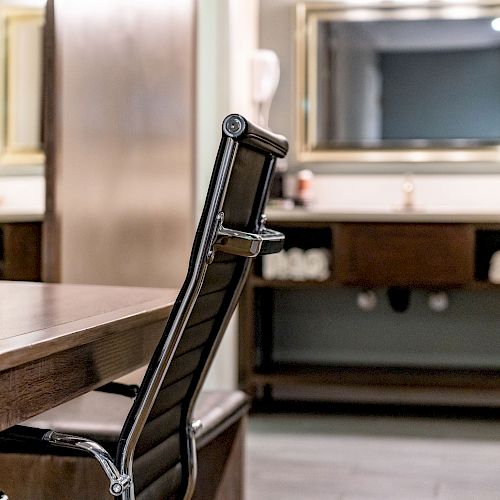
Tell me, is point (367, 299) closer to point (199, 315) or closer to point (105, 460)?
point (199, 315)

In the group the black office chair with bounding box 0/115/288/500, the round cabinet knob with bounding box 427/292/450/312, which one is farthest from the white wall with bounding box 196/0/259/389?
the black office chair with bounding box 0/115/288/500

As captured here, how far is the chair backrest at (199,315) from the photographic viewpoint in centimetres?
128

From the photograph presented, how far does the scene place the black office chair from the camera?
1.28 meters

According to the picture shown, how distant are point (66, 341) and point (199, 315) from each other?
10.5 inches

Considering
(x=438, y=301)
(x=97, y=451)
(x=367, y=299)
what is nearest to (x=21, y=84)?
(x=97, y=451)

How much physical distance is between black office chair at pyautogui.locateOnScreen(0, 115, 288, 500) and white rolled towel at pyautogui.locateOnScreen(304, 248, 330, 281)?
2157 millimetres

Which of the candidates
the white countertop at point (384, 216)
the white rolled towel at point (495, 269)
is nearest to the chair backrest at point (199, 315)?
the white countertop at point (384, 216)

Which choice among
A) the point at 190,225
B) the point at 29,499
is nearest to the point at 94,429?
the point at 29,499

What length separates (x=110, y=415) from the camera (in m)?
1.84

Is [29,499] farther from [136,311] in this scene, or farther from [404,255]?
[404,255]

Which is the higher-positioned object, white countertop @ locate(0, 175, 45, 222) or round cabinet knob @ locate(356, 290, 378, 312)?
white countertop @ locate(0, 175, 45, 222)

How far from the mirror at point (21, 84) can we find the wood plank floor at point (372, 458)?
1215 millimetres

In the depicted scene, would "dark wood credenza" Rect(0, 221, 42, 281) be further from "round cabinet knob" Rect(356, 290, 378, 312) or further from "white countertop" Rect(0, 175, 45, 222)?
"round cabinet knob" Rect(356, 290, 378, 312)

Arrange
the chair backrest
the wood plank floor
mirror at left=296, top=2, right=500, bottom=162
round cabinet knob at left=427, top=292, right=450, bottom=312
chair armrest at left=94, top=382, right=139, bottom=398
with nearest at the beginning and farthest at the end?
the chair backrest, chair armrest at left=94, top=382, right=139, bottom=398, the wood plank floor, round cabinet knob at left=427, top=292, right=450, bottom=312, mirror at left=296, top=2, right=500, bottom=162
